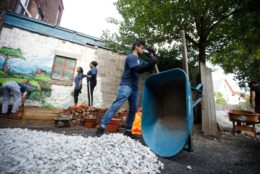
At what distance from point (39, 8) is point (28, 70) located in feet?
23.5

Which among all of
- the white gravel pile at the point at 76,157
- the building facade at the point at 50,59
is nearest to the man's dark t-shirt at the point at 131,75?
the white gravel pile at the point at 76,157

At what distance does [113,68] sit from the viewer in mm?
9648

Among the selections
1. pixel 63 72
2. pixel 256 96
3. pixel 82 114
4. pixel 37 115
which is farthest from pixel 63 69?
pixel 256 96

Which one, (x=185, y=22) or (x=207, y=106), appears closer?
(x=207, y=106)

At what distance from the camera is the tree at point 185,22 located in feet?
20.6

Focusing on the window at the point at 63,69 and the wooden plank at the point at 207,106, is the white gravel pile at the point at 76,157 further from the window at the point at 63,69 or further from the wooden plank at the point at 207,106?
the window at the point at 63,69

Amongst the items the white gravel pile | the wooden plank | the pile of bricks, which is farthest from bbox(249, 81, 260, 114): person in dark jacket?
the white gravel pile

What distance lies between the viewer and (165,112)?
2908 mm

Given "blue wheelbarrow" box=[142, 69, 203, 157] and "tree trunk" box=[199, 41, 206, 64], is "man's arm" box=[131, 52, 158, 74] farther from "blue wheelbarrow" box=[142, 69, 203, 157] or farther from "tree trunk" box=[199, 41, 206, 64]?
"tree trunk" box=[199, 41, 206, 64]

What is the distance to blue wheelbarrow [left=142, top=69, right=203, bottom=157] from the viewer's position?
2516 mm

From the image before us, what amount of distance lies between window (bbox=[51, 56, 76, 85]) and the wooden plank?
630 cm

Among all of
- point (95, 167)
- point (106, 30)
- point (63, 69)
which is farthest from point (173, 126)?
point (63, 69)

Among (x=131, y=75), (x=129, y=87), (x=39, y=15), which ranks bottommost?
(x=129, y=87)

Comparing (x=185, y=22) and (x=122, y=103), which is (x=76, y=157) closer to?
(x=122, y=103)
